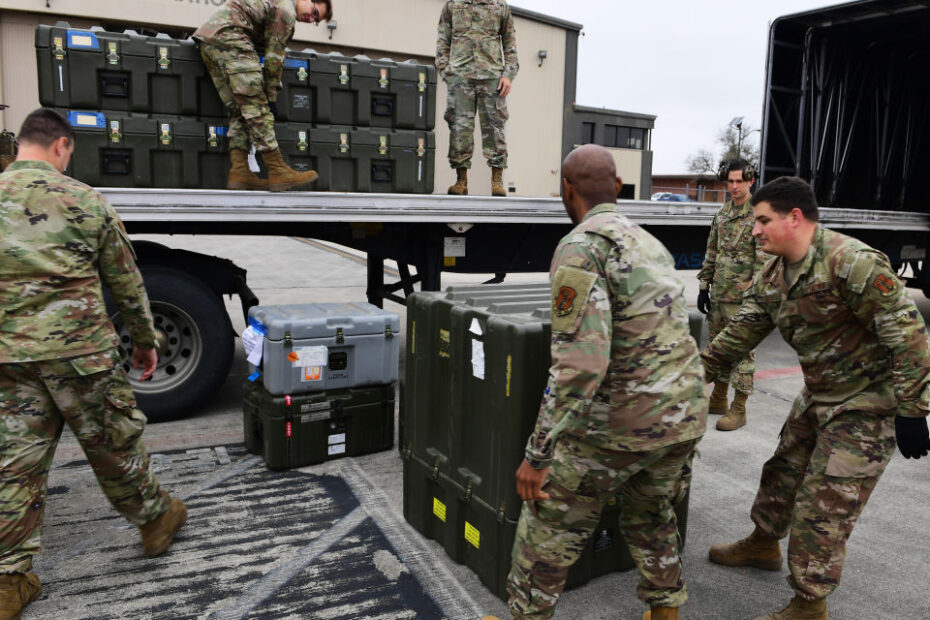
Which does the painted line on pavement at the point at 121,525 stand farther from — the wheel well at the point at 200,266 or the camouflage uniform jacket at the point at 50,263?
the wheel well at the point at 200,266

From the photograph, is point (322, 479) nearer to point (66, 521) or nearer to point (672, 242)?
point (66, 521)

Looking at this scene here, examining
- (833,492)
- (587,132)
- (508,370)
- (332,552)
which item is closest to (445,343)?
(508,370)

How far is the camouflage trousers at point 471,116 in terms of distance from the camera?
5.84 metres

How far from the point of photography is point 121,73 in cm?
452

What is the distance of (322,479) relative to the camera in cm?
402

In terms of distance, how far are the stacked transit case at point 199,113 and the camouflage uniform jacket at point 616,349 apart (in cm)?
319

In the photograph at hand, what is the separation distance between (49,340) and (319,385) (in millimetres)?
1688

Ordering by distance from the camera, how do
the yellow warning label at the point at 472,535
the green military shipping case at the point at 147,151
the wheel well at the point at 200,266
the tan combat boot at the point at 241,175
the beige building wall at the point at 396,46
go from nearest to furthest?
1. the yellow warning label at the point at 472,535
2. the green military shipping case at the point at 147,151
3. the tan combat boot at the point at 241,175
4. the wheel well at the point at 200,266
5. the beige building wall at the point at 396,46

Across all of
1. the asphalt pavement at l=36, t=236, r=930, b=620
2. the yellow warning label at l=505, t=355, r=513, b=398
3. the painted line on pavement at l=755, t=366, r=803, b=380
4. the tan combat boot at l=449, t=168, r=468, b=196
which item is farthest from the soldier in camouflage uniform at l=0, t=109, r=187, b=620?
the painted line on pavement at l=755, t=366, r=803, b=380

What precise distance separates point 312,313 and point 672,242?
3807mm

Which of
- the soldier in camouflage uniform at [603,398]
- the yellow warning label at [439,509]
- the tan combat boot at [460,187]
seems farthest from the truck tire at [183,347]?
the soldier in camouflage uniform at [603,398]

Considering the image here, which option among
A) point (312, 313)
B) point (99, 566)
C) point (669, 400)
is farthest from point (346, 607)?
point (312, 313)

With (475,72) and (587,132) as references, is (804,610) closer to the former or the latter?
(475,72)

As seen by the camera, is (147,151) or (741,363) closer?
(147,151)
